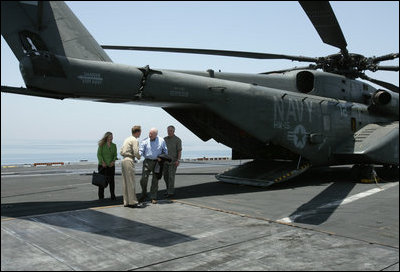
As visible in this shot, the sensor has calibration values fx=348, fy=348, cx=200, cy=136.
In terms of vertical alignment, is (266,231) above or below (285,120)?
below

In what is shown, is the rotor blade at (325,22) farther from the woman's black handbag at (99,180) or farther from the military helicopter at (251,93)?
the woman's black handbag at (99,180)

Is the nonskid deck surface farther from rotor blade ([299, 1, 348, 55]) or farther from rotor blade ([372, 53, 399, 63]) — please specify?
rotor blade ([372, 53, 399, 63])

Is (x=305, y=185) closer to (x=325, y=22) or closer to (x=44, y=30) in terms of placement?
(x=325, y=22)

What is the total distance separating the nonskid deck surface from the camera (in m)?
4.26

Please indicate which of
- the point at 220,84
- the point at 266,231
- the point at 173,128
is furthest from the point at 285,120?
the point at 266,231

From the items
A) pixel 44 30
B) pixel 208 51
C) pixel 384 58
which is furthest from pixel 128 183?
pixel 384 58

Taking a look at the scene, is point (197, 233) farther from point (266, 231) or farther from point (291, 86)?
point (291, 86)

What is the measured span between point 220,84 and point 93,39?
3.82 meters

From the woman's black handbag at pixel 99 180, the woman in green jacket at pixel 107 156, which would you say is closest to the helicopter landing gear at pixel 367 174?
the woman in green jacket at pixel 107 156

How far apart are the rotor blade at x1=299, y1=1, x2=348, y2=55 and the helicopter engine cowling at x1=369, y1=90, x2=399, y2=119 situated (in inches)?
159

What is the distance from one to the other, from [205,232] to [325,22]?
6.54 m

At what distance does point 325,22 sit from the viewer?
9117 millimetres

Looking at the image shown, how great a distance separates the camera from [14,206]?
7.84m

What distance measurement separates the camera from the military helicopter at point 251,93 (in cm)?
687
